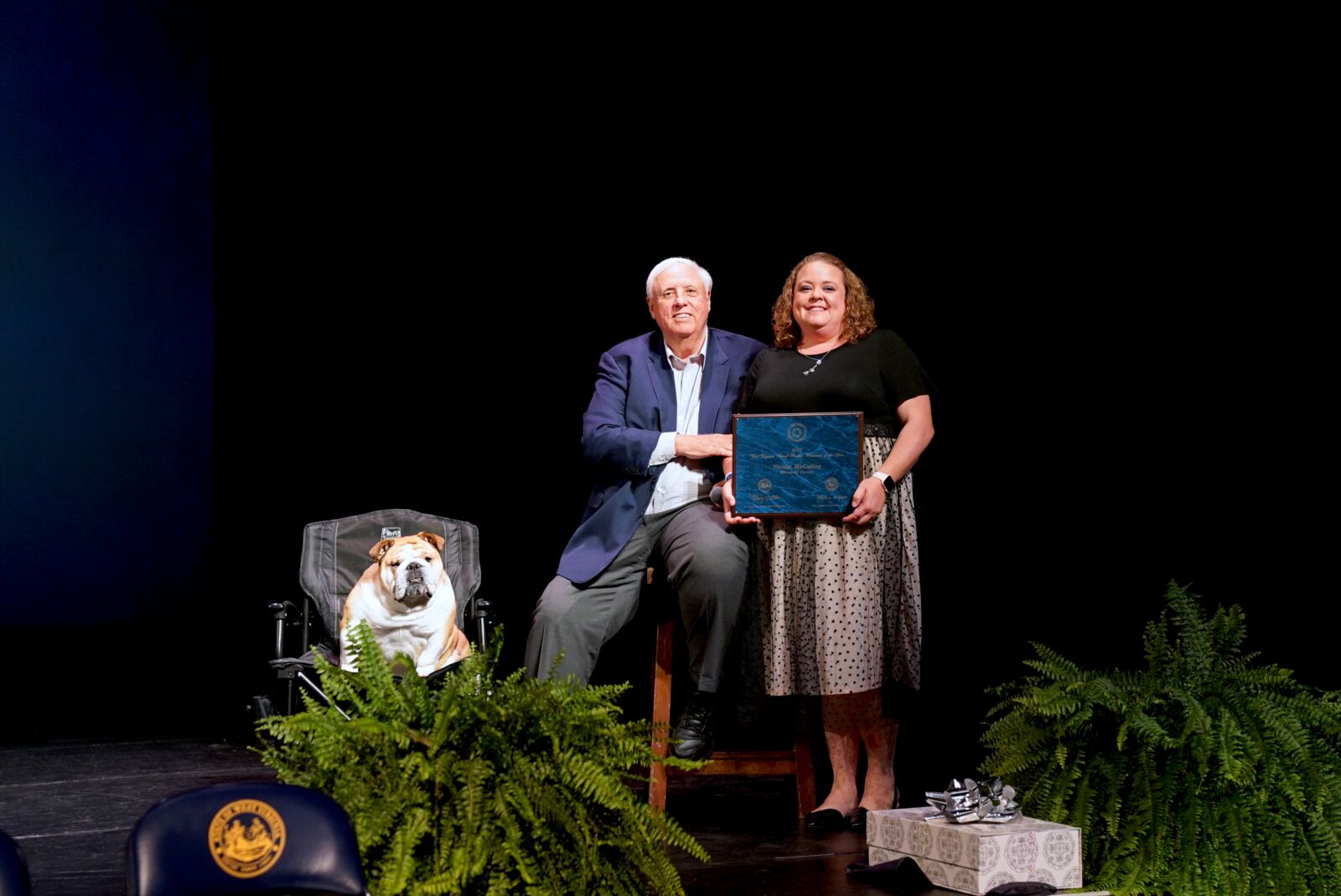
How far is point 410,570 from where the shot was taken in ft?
15.8

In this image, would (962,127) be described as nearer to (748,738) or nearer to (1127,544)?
(1127,544)

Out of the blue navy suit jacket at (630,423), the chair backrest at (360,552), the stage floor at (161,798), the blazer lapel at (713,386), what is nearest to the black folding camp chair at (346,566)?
the chair backrest at (360,552)

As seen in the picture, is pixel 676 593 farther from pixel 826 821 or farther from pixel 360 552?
pixel 360 552

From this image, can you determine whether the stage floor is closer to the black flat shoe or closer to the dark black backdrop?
the black flat shoe

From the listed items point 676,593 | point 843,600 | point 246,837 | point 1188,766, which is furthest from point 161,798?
point 1188,766

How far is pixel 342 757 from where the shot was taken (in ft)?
7.43

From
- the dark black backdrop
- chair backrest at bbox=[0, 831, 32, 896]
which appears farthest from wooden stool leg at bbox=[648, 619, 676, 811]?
chair backrest at bbox=[0, 831, 32, 896]

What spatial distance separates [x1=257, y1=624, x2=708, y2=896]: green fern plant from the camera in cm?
215

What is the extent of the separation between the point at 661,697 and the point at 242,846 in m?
2.15

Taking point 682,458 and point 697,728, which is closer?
point 697,728

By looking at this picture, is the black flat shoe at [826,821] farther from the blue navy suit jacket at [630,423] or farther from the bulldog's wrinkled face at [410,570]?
the bulldog's wrinkled face at [410,570]

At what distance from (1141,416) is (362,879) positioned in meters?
2.93

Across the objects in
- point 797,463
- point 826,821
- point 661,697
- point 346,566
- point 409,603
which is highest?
point 797,463

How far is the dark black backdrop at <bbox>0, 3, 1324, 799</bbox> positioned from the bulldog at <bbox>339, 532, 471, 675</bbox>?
1173 millimetres
